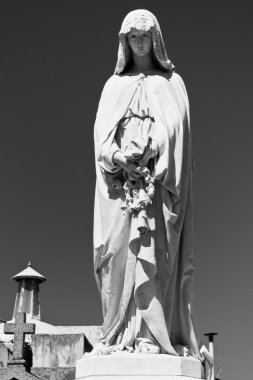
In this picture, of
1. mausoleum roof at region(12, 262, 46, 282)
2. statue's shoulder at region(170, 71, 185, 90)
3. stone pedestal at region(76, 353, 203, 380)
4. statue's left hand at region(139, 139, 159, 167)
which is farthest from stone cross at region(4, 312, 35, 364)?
mausoleum roof at region(12, 262, 46, 282)

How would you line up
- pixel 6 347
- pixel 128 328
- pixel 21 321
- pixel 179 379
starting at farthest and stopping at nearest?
pixel 6 347, pixel 21 321, pixel 128 328, pixel 179 379

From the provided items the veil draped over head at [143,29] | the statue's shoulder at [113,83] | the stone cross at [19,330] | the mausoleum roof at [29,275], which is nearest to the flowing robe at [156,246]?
the statue's shoulder at [113,83]

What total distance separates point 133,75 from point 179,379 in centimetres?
320

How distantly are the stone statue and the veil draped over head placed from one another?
0.04 feet

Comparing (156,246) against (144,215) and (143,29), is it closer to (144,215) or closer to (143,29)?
(144,215)

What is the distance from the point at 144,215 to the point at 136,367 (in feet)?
4.44

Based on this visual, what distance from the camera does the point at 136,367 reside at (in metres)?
5.49

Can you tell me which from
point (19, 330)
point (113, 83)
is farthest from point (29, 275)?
point (113, 83)

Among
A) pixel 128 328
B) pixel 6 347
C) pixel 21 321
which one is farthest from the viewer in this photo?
pixel 6 347

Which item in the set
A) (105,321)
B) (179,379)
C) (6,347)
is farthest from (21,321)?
(6,347)

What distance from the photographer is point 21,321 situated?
1238 centimetres

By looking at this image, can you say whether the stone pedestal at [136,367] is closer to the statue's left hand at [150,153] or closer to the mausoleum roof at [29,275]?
the statue's left hand at [150,153]

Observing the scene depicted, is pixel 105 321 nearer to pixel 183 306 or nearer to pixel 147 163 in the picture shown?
pixel 183 306

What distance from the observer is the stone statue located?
5926 mm
